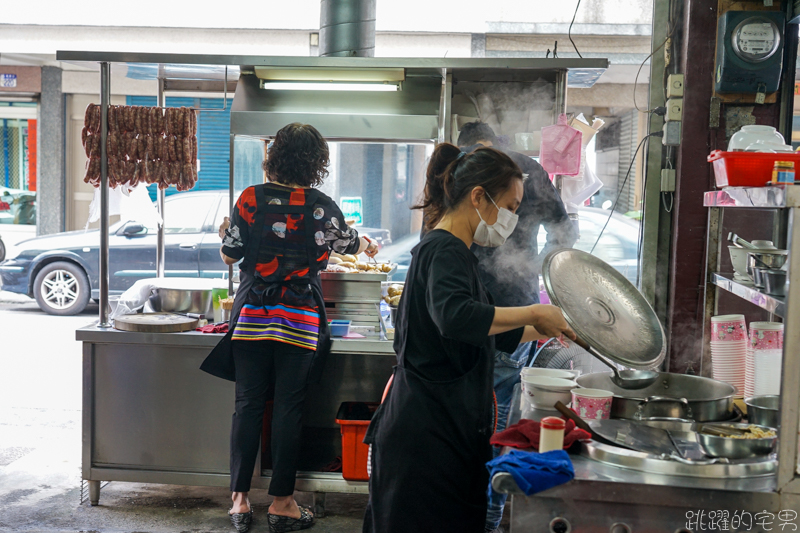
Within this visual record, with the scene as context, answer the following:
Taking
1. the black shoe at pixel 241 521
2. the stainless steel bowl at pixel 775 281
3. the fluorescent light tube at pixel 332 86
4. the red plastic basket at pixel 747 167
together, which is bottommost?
the black shoe at pixel 241 521

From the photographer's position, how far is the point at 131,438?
3832mm

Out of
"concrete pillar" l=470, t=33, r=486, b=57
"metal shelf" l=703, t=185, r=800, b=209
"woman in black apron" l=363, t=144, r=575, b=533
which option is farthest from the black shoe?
"concrete pillar" l=470, t=33, r=486, b=57

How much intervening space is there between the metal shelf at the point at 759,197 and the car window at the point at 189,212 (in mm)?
6055

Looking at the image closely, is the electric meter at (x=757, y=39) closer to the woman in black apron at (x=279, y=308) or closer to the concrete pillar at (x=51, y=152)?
the woman in black apron at (x=279, y=308)

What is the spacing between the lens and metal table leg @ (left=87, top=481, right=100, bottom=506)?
3.80m

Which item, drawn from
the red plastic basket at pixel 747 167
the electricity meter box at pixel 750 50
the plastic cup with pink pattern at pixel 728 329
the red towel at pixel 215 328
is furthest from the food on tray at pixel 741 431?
the red towel at pixel 215 328

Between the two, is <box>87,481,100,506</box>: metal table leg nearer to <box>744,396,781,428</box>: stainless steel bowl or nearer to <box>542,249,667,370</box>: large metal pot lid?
<box>542,249,667,370</box>: large metal pot lid

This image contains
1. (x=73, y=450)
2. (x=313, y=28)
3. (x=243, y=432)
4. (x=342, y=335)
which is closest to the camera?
(x=243, y=432)

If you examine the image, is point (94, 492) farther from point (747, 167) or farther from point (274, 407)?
point (747, 167)

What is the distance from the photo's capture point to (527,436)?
191 cm

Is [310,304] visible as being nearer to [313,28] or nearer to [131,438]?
[131,438]

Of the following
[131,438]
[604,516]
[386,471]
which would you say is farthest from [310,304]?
[604,516]

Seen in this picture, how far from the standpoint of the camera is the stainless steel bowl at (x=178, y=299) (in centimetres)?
416

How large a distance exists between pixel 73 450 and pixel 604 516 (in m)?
3.93
